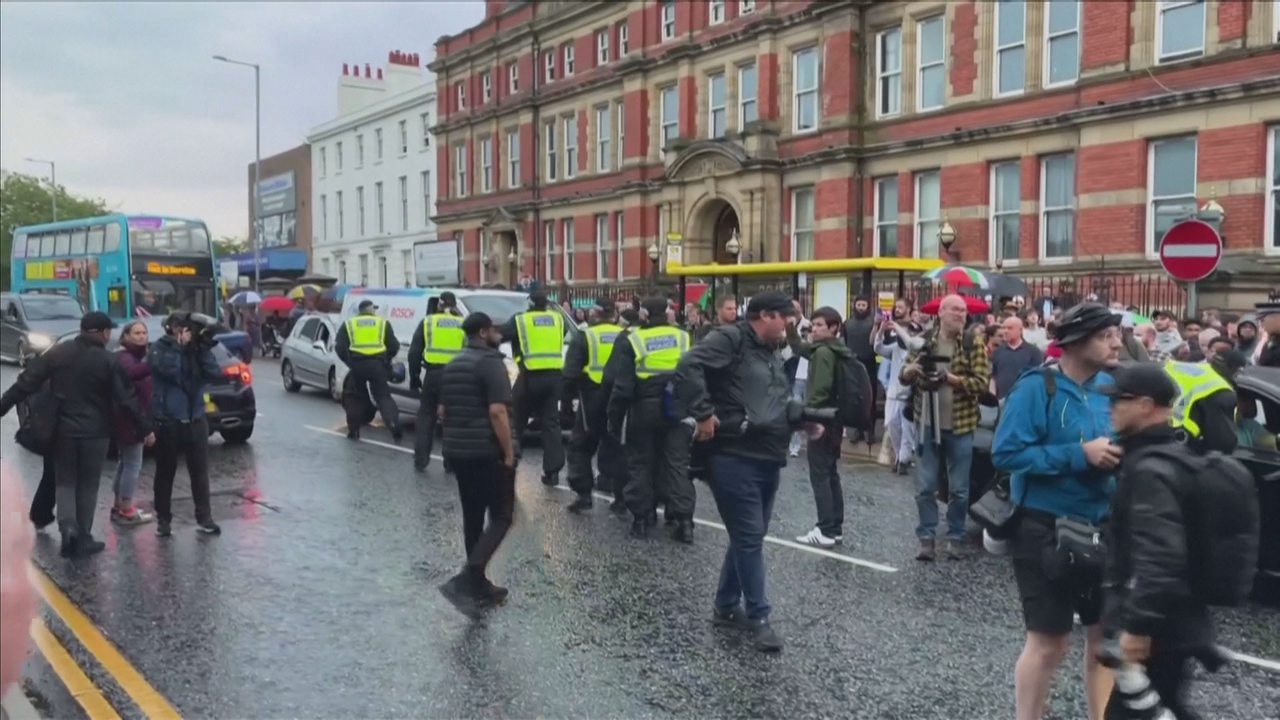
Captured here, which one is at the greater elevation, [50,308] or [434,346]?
[50,308]

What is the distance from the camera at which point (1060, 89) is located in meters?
22.8

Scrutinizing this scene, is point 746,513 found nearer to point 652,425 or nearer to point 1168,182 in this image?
point 652,425

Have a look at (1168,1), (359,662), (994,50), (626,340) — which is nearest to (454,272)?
(994,50)

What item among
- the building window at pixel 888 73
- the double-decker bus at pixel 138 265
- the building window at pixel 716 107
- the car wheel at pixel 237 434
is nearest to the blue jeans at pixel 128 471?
the car wheel at pixel 237 434

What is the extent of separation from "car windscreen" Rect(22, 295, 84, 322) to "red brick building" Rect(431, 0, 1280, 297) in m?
15.5

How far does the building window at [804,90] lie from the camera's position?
28922mm

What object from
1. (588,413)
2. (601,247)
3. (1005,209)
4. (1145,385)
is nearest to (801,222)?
(1005,209)

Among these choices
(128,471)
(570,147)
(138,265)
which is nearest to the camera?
(128,471)

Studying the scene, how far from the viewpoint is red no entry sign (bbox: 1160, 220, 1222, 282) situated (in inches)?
A: 449

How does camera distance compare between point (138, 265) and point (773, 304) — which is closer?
point (773, 304)

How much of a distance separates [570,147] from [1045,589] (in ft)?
118

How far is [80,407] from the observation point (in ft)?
27.1

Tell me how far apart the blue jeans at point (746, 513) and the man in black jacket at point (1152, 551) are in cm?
238

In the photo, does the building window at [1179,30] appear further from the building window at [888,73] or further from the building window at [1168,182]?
the building window at [888,73]
